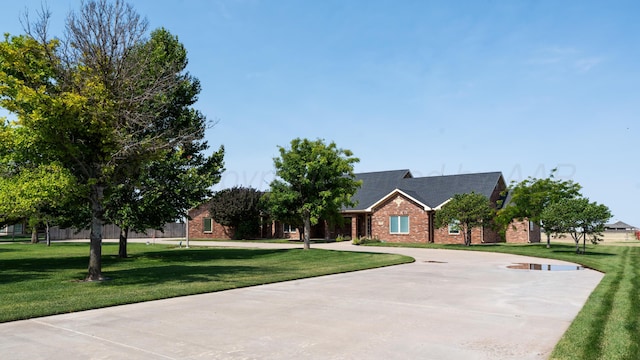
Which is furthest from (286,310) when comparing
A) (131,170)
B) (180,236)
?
(180,236)

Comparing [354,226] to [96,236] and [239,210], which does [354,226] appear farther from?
[96,236]

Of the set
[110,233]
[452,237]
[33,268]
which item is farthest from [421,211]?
[110,233]

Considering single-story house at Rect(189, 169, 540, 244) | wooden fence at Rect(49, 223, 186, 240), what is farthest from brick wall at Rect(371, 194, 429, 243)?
wooden fence at Rect(49, 223, 186, 240)

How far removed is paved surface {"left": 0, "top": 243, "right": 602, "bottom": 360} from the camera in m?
6.51

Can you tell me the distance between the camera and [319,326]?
8117mm

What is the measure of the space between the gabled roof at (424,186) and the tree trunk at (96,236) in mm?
A: 30668

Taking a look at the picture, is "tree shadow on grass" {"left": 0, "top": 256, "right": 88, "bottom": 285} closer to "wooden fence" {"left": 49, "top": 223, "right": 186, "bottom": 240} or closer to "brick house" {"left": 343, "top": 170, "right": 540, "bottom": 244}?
"brick house" {"left": 343, "top": 170, "right": 540, "bottom": 244}

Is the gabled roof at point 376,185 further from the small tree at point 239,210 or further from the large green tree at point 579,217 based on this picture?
the large green tree at point 579,217

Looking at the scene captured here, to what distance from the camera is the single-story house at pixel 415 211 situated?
41.3 meters

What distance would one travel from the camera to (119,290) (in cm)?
1220

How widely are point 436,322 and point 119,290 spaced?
807 cm

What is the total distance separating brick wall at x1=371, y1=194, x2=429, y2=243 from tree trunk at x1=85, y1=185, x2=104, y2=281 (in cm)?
3082

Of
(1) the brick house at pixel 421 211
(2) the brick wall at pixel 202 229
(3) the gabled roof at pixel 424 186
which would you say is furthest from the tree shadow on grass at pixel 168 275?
(2) the brick wall at pixel 202 229

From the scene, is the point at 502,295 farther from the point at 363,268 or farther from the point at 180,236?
the point at 180,236
